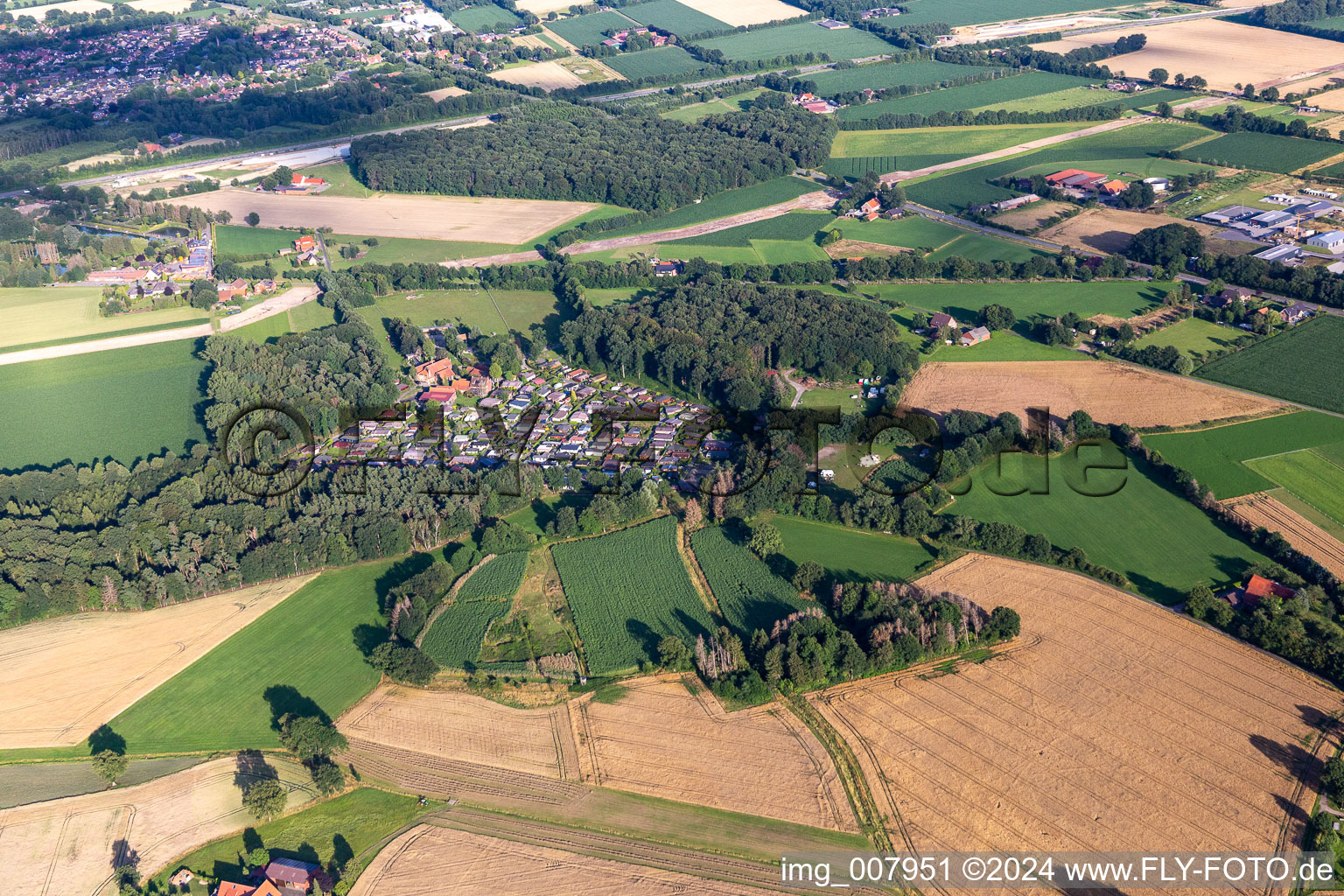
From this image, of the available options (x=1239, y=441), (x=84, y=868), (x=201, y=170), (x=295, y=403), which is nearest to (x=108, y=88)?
(x=201, y=170)

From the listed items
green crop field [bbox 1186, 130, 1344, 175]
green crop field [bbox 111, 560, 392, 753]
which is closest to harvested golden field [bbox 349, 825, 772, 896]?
green crop field [bbox 111, 560, 392, 753]

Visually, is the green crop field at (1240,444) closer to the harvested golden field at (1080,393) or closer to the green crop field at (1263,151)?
the harvested golden field at (1080,393)

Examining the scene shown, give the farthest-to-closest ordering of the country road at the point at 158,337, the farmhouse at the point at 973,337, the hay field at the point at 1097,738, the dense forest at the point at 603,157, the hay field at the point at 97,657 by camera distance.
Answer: the dense forest at the point at 603,157
the country road at the point at 158,337
the farmhouse at the point at 973,337
the hay field at the point at 97,657
the hay field at the point at 1097,738

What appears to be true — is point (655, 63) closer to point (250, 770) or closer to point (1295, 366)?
point (1295, 366)

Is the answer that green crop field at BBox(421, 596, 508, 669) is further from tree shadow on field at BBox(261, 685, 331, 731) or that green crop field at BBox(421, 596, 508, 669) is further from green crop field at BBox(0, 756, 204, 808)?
green crop field at BBox(0, 756, 204, 808)

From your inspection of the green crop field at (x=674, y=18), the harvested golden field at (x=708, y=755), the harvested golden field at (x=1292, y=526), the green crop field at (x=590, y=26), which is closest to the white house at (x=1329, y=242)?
the harvested golden field at (x=1292, y=526)
